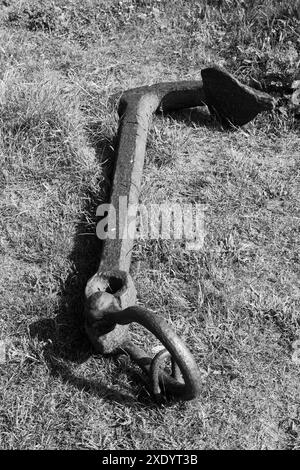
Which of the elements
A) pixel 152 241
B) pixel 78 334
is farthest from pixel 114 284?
pixel 152 241

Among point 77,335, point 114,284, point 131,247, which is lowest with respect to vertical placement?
point 77,335

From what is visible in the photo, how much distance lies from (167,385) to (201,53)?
283 cm

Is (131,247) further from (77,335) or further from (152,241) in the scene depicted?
(77,335)

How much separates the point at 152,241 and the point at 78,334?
2.19 ft

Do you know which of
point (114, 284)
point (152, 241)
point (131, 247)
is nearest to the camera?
point (114, 284)

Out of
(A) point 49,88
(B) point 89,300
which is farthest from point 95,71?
(B) point 89,300

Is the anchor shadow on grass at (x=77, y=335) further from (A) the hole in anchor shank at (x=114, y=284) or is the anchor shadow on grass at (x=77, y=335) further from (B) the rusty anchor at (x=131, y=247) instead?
(A) the hole in anchor shank at (x=114, y=284)

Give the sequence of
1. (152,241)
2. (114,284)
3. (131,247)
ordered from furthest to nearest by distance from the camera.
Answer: (152,241) → (131,247) → (114,284)

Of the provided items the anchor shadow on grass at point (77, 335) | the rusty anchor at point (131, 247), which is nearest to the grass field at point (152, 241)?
the anchor shadow on grass at point (77, 335)

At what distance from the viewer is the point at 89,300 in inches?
117

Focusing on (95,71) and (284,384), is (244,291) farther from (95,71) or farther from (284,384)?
(95,71)

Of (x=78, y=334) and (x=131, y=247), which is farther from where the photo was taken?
(x=131, y=247)

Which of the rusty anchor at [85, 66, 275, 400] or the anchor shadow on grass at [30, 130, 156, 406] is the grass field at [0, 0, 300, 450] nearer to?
the anchor shadow on grass at [30, 130, 156, 406]

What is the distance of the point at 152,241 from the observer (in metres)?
3.60
